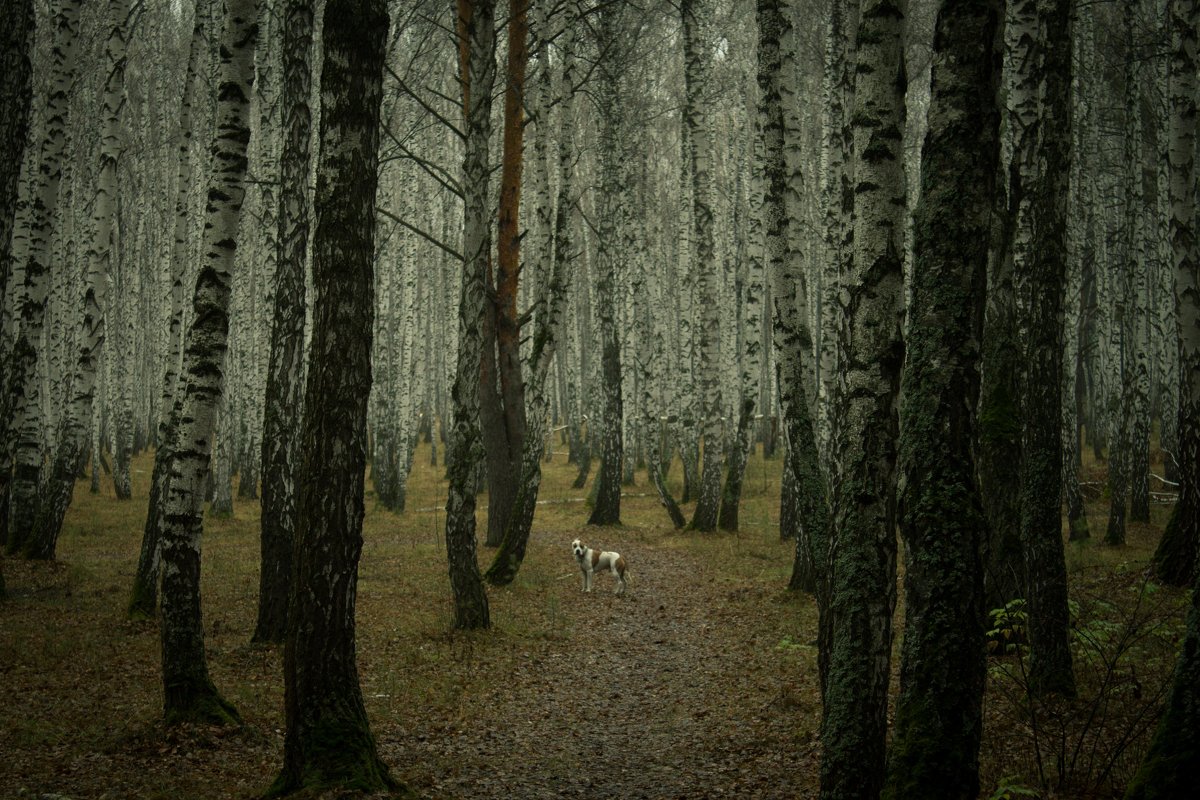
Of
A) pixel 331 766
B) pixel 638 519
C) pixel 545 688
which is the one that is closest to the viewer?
pixel 331 766

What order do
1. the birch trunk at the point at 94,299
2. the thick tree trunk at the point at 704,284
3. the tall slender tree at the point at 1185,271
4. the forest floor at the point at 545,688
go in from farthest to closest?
the thick tree trunk at the point at 704,284 < the birch trunk at the point at 94,299 < the tall slender tree at the point at 1185,271 < the forest floor at the point at 545,688

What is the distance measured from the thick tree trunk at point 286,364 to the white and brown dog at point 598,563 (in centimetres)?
Result: 496

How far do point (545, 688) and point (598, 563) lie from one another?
4.47 metres

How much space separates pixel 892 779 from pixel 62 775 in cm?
500

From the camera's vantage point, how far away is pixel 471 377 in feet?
33.9

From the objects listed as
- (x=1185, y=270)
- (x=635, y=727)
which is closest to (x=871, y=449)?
(x=635, y=727)

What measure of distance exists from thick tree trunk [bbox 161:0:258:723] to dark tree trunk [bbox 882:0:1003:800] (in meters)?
4.86

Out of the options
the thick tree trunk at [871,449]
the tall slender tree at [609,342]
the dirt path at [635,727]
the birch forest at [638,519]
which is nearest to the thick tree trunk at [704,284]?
the birch forest at [638,519]

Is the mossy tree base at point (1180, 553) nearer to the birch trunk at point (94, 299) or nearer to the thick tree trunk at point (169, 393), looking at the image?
the thick tree trunk at point (169, 393)

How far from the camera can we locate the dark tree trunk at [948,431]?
386 centimetres

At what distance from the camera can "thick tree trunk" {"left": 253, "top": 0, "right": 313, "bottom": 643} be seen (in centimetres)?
895

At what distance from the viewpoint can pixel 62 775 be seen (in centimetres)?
556

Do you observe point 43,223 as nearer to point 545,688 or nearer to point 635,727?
point 545,688

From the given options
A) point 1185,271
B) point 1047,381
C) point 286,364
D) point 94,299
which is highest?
point 1185,271
